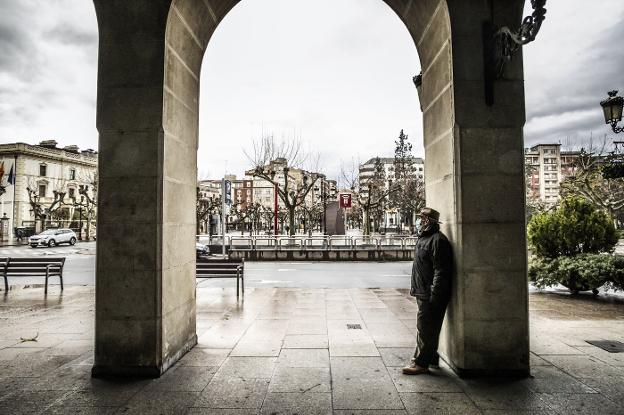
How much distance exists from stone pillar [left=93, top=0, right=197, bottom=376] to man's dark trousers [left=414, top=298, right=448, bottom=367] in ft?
10.6

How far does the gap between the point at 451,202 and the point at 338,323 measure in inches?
144

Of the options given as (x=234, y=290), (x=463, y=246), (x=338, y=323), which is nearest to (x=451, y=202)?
(x=463, y=246)

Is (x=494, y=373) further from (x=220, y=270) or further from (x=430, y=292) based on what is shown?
(x=220, y=270)

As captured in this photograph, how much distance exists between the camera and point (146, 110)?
15.7 ft

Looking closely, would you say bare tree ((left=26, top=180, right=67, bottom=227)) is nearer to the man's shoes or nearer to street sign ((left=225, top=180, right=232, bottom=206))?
street sign ((left=225, top=180, right=232, bottom=206))

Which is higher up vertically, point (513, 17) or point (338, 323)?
point (513, 17)

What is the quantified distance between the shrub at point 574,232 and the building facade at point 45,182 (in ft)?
168

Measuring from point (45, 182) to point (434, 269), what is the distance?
6727 cm

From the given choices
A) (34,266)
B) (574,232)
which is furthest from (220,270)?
(574,232)

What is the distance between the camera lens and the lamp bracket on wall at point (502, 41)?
3736 mm

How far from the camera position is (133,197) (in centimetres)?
471

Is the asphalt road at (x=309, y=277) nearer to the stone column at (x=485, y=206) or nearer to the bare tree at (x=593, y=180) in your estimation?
the bare tree at (x=593, y=180)

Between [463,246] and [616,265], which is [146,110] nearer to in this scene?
[463,246]

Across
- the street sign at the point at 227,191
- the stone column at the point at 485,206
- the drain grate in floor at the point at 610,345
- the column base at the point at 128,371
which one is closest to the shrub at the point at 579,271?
the drain grate in floor at the point at 610,345
